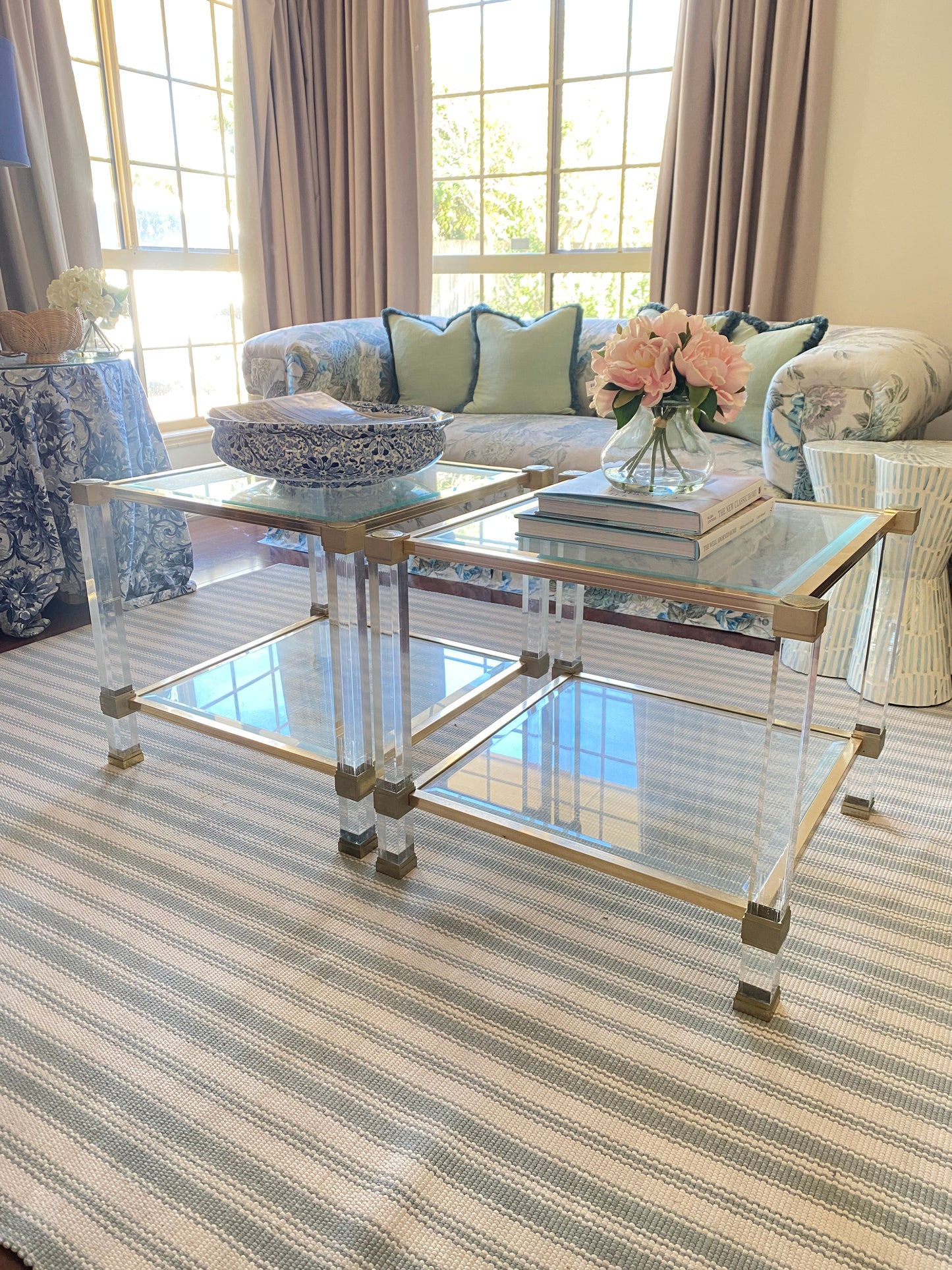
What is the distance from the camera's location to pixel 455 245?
14.0 ft

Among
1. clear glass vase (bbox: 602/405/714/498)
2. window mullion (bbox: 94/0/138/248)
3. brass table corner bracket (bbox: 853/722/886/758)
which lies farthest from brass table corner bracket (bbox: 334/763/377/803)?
window mullion (bbox: 94/0/138/248)

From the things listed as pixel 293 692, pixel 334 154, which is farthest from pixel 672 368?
pixel 334 154

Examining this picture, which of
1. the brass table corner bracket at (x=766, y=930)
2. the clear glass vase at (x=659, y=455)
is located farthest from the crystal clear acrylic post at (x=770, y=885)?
the clear glass vase at (x=659, y=455)

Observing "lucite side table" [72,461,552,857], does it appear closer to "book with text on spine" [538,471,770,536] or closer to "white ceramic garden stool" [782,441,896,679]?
"book with text on spine" [538,471,770,536]

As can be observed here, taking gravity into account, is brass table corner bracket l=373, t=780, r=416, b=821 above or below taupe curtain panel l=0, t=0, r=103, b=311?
below

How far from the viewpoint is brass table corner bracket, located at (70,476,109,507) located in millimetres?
1645

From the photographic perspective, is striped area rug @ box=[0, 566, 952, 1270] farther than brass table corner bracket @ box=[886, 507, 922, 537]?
No

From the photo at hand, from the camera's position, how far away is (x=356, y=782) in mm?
1504

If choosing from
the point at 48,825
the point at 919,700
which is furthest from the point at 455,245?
the point at 48,825

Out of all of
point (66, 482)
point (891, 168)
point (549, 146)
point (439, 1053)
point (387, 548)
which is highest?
point (549, 146)

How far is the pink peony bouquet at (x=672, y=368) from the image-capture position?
1.24 m

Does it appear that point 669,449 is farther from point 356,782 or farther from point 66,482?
point 66,482

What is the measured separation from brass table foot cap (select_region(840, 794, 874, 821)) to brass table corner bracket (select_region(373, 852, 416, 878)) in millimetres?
811

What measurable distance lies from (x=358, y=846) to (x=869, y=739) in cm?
90
